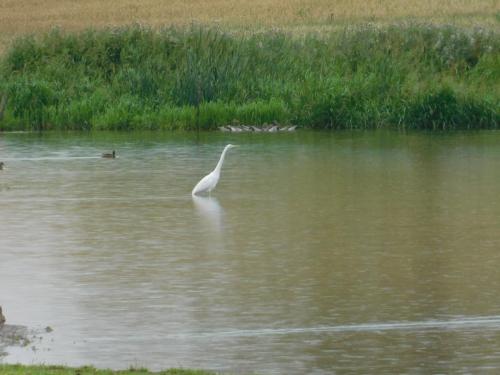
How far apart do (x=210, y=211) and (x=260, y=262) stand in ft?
14.4

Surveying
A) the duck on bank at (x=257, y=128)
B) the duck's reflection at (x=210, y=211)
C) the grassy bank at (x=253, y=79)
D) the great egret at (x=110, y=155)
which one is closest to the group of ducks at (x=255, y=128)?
the duck on bank at (x=257, y=128)

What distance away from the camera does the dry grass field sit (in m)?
48.0

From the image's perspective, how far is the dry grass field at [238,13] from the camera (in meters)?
48.0

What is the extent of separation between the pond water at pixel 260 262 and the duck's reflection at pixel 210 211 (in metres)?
0.04

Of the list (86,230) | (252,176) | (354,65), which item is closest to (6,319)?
(86,230)

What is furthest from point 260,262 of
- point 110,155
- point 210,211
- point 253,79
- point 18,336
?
point 253,79

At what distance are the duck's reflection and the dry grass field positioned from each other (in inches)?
1037

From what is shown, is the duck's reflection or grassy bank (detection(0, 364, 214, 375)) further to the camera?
the duck's reflection

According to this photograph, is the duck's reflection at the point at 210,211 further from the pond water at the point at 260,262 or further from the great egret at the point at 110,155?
the great egret at the point at 110,155

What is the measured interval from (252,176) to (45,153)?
222 inches

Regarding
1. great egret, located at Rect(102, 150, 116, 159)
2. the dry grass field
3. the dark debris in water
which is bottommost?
great egret, located at Rect(102, 150, 116, 159)

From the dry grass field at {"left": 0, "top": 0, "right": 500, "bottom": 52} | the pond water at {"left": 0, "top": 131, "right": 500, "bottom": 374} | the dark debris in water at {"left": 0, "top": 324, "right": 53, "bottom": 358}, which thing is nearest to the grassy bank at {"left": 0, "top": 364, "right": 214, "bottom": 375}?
the pond water at {"left": 0, "top": 131, "right": 500, "bottom": 374}

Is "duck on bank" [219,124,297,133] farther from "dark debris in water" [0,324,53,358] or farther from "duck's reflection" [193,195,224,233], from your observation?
"dark debris in water" [0,324,53,358]

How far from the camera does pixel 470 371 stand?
8.77 metres
